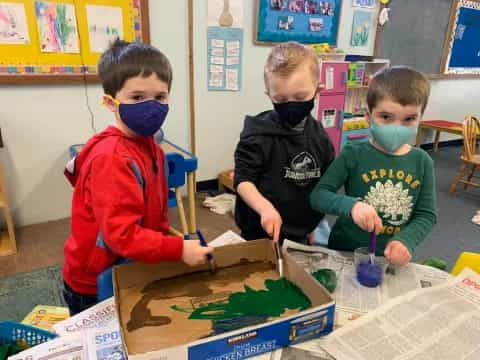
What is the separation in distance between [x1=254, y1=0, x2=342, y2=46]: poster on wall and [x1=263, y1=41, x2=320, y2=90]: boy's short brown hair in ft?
7.26

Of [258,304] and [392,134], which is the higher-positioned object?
[392,134]

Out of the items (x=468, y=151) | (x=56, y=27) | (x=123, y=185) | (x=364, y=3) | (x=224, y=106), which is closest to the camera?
(x=123, y=185)

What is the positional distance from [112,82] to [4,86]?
1.81 metres

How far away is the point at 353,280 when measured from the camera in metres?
0.94

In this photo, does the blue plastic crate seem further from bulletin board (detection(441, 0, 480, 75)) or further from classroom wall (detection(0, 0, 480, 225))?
bulletin board (detection(441, 0, 480, 75))

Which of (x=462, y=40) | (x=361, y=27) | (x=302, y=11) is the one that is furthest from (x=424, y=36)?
(x=302, y=11)

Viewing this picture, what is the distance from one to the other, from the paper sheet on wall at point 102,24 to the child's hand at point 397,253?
214 centimetres

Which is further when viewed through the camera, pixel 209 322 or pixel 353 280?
pixel 353 280

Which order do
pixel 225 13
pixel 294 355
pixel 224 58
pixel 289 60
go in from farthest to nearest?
pixel 224 58, pixel 225 13, pixel 289 60, pixel 294 355

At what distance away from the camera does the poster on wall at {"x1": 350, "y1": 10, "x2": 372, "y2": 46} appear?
12.1 ft

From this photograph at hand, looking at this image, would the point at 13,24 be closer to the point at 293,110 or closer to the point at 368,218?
the point at 293,110

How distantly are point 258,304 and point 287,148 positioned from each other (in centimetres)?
51

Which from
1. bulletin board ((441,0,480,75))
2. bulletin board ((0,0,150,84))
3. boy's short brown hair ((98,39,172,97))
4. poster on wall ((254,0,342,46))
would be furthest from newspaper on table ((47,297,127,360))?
bulletin board ((441,0,480,75))

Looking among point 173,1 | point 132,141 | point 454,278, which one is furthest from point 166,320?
point 173,1
